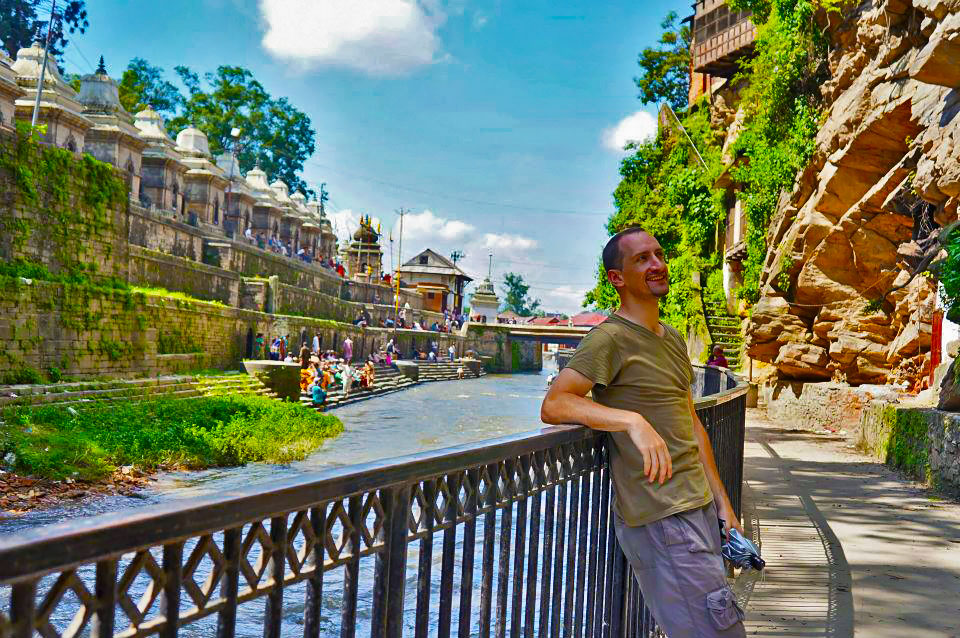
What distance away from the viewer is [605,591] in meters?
3.67

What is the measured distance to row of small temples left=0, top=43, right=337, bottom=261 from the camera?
91.0 ft

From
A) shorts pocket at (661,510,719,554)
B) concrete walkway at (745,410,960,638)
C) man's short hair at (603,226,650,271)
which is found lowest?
concrete walkway at (745,410,960,638)

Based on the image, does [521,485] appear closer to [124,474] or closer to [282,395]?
[124,474]

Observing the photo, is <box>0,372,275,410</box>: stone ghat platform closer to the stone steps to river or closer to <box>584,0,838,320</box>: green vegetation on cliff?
the stone steps to river

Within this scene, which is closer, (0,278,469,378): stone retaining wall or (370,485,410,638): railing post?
(370,485,410,638): railing post

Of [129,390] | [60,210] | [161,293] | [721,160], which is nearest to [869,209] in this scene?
[721,160]

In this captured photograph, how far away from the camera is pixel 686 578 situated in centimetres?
293

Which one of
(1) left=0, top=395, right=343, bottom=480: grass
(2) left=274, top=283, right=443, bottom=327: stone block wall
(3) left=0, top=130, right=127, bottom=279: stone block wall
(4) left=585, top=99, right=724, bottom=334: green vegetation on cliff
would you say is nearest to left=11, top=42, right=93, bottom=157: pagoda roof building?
(3) left=0, top=130, right=127, bottom=279: stone block wall

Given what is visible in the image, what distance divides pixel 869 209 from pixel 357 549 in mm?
18407

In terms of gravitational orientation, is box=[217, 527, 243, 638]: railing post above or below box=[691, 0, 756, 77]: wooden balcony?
below

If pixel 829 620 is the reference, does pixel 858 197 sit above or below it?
above

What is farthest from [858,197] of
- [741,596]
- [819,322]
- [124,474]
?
[124,474]

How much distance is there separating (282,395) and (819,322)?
55.3 ft

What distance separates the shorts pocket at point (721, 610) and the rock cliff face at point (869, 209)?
10506mm
